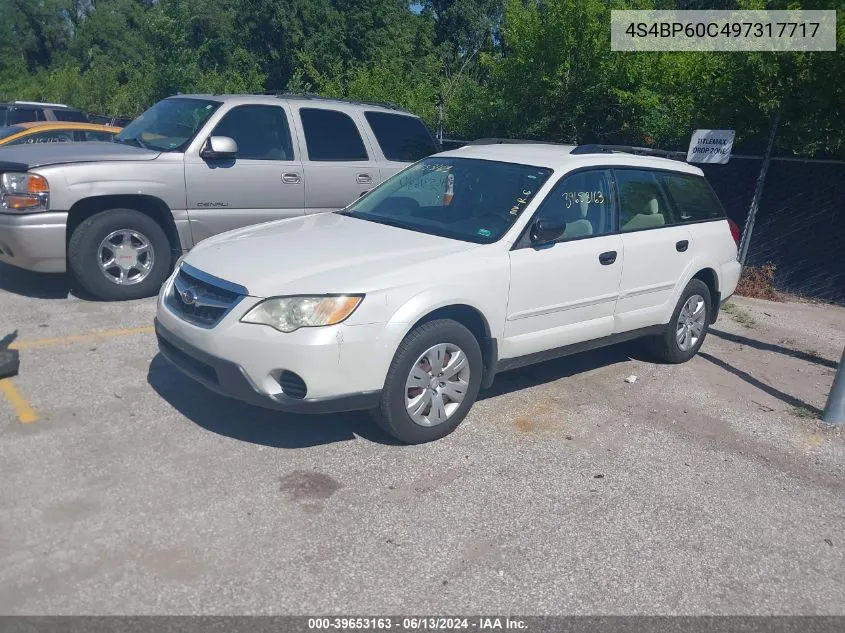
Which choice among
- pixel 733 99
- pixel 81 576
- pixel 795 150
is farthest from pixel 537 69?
pixel 81 576

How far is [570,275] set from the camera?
5.42 m

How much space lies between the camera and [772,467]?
5020 mm

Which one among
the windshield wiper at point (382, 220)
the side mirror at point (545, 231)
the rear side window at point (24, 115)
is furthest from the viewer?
the rear side window at point (24, 115)

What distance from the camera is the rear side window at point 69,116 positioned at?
14953 mm

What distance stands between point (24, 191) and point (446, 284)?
13.4 feet

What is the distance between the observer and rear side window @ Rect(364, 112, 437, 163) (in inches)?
348

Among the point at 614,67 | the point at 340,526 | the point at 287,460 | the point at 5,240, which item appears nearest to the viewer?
the point at 340,526

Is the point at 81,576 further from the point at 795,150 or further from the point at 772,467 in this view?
the point at 795,150

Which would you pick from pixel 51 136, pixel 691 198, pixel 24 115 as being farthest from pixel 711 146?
pixel 24 115

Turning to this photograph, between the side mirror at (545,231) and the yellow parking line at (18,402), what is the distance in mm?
3246

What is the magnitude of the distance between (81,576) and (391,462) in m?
1.77

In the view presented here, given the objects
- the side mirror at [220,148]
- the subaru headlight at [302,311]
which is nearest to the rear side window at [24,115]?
the side mirror at [220,148]

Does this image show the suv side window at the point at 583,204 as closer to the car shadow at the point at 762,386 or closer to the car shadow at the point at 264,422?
the car shadow at the point at 264,422

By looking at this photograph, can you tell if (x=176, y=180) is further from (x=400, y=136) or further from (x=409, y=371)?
(x=409, y=371)
